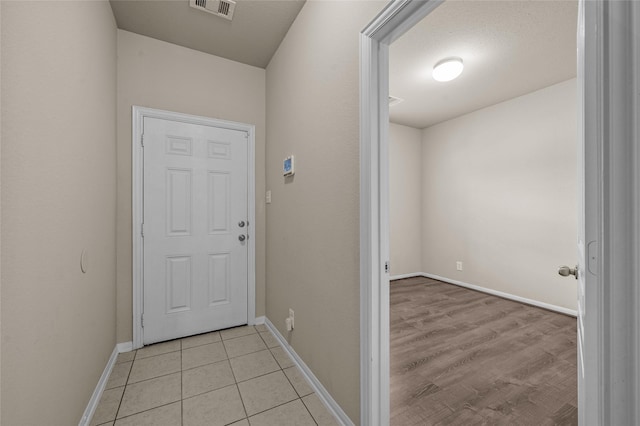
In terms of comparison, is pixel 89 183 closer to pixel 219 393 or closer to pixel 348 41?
pixel 219 393

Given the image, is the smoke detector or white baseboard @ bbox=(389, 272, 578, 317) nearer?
the smoke detector

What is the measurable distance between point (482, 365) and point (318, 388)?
1.31m

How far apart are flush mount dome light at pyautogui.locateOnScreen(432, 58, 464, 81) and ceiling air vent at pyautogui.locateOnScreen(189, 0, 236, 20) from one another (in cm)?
206

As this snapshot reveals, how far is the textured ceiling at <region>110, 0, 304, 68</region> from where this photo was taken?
2.02m

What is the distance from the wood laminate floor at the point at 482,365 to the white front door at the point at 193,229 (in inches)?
67.7

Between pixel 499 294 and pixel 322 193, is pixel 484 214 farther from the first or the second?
pixel 322 193

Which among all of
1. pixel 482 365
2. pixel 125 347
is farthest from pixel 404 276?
pixel 125 347

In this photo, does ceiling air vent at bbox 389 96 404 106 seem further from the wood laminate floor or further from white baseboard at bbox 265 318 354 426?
white baseboard at bbox 265 318 354 426

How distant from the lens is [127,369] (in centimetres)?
199

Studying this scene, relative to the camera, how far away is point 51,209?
3.67 ft

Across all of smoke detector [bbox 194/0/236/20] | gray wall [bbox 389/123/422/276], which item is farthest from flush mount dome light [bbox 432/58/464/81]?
smoke detector [bbox 194/0/236/20]

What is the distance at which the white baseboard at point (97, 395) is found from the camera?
1443mm

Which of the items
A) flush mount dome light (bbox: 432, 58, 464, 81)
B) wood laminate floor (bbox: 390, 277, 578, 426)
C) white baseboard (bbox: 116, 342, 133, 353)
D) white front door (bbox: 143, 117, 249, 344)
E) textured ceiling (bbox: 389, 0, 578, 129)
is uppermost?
textured ceiling (bbox: 389, 0, 578, 129)
